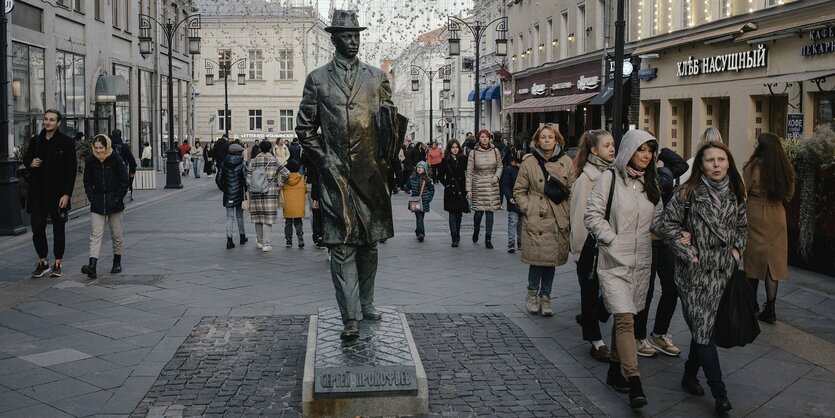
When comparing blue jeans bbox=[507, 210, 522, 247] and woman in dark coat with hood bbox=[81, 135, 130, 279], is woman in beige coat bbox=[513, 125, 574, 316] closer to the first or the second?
blue jeans bbox=[507, 210, 522, 247]

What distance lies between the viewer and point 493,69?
52.5 metres

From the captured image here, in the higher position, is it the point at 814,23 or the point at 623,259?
the point at 814,23

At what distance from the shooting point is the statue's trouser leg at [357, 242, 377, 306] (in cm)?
699

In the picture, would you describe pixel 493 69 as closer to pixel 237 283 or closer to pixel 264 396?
pixel 237 283

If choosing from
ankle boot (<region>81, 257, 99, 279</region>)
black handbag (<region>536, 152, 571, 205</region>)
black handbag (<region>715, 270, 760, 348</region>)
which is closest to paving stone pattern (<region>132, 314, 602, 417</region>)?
black handbag (<region>715, 270, 760, 348</region>)

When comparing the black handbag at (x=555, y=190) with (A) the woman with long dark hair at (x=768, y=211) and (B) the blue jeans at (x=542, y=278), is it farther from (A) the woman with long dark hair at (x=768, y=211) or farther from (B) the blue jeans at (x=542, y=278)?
(A) the woman with long dark hair at (x=768, y=211)

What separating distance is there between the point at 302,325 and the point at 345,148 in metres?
2.54

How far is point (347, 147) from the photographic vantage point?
673 cm

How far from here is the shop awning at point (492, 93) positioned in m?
50.5

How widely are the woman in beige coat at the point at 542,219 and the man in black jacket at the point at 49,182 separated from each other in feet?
18.2

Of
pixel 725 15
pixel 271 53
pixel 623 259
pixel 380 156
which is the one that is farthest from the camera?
pixel 271 53

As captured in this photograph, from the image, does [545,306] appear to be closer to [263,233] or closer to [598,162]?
[598,162]

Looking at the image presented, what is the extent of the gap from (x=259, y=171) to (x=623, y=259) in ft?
29.2

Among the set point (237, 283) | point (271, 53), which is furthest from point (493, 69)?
point (237, 283)
